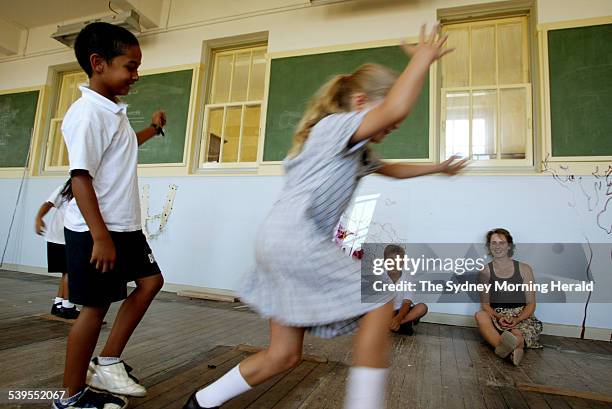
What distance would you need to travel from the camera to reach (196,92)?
4410mm

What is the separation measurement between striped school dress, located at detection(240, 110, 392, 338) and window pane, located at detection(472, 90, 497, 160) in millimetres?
2911

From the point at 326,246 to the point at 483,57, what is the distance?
351 cm

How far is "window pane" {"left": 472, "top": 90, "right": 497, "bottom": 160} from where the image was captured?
340 centimetres

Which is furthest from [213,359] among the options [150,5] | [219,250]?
[150,5]

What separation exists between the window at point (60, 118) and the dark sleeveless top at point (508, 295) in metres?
5.50

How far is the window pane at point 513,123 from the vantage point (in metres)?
3.34

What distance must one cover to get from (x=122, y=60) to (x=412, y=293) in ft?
9.31

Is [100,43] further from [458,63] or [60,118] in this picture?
[60,118]

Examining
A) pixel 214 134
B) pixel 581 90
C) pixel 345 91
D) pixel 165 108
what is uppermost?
pixel 165 108

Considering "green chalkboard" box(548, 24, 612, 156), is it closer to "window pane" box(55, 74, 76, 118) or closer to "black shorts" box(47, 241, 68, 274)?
"black shorts" box(47, 241, 68, 274)

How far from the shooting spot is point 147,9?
14.8 feet

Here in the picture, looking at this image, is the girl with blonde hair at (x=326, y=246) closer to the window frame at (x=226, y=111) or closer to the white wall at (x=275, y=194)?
the white wall at (x=275, y=194)

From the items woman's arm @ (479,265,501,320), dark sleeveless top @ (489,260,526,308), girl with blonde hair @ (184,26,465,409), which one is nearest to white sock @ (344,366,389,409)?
girl with blonde hair @ (184,26,465,409)

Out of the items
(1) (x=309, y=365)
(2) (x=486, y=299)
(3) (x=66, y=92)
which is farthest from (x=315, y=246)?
(3) (x=66, y=92)
